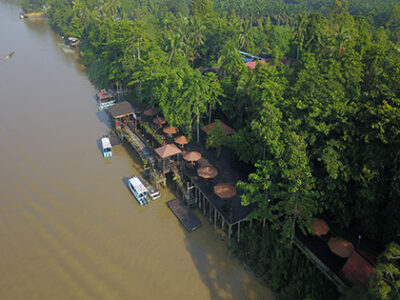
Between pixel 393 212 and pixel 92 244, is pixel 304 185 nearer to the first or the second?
pixel 393 212

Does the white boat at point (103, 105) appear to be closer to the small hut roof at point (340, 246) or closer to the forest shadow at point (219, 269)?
the forest shadow at point (219, 269)

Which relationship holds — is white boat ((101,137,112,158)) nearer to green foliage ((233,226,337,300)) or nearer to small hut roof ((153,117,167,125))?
small hut roof ((153,117,167,125))

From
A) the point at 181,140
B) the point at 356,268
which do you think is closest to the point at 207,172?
the point at 181,140

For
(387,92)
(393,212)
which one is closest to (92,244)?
(393,212)

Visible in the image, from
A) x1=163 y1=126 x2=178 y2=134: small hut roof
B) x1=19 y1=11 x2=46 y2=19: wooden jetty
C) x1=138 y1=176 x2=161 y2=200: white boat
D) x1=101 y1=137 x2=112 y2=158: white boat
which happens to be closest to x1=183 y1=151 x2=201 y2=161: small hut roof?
x1=138 y1=176 x2=161 y2=200: white boat

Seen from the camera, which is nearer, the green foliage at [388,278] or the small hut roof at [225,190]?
the green foliage at [388,278]

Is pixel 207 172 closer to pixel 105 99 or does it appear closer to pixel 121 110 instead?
pixel 121 110

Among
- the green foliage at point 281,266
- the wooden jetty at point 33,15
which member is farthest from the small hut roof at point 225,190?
the wooden jetty at point 33,15

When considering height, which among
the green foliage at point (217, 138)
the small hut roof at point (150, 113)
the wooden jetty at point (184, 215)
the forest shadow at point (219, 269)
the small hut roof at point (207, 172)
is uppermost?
the green foliage at point (217, 138)
